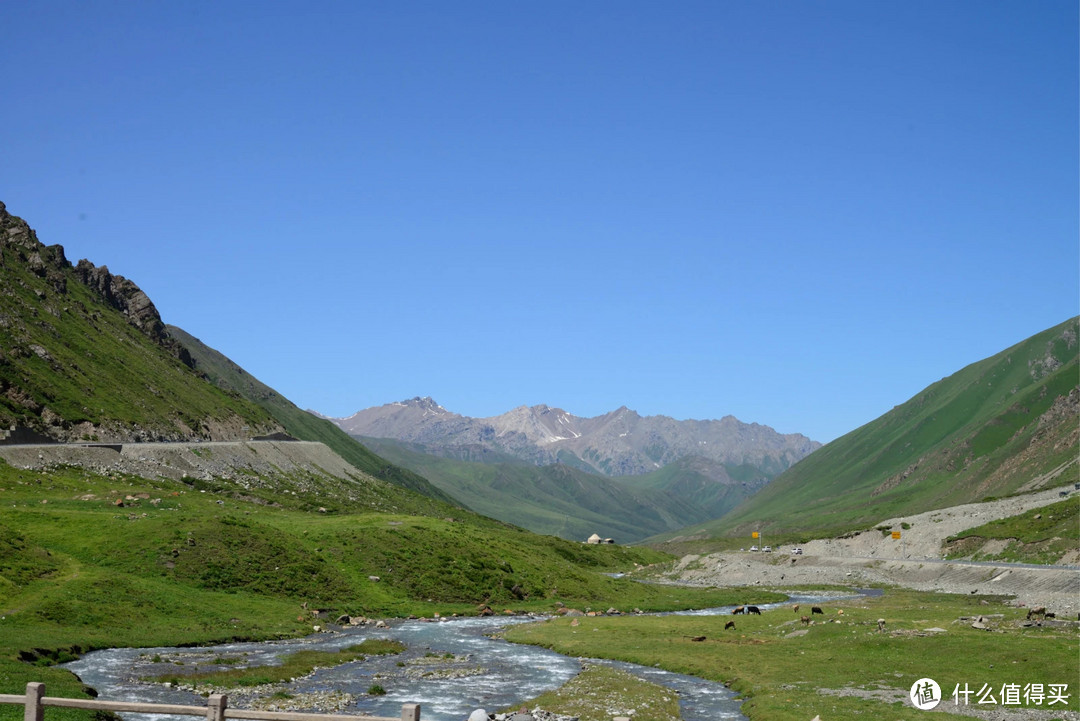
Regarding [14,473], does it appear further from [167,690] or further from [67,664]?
[167,690]

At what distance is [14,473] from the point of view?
416 ft

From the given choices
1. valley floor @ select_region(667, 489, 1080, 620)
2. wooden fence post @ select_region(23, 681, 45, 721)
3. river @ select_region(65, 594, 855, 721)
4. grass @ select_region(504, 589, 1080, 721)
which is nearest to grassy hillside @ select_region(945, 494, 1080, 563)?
valley floor @ select_region(667, 489, 1080, 620)

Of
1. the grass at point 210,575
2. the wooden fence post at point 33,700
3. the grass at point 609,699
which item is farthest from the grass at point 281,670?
the wooden fence post at point 33,700

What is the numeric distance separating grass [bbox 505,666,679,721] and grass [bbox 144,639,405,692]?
17.6 m

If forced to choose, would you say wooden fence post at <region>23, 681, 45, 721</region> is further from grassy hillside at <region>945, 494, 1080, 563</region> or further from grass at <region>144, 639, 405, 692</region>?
grassy hillside at <region>945, 494, 1080, 563</region>

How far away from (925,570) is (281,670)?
133747 millimetres

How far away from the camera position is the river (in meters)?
50.3

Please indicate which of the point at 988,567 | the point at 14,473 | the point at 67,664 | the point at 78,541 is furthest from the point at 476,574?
the point at 988,567

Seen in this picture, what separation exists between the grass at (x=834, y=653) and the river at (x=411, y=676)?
3215 mm

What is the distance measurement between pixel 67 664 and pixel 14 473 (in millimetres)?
84440

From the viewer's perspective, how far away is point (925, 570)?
156875 mm

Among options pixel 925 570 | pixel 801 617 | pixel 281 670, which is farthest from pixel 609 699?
pixel 925 570

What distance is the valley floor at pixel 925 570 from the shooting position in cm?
12471

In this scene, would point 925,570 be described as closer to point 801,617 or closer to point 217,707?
point 801,617
